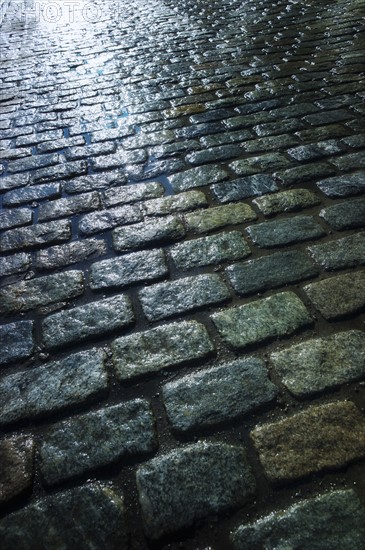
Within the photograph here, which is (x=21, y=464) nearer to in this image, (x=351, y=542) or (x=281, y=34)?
(x=351, y=542)

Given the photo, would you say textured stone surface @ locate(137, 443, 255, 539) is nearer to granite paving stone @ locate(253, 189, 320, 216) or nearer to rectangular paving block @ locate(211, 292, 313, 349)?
rectangular paving block @ locate(211, 292, 313, 349)

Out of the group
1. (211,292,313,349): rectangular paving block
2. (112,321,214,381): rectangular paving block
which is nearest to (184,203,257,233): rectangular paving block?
(211,292,313,349): rectangular paving block

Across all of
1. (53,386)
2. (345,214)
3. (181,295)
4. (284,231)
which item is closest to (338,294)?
(284,231)

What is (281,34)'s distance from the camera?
512 centimetres

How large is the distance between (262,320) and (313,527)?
0.81 meters

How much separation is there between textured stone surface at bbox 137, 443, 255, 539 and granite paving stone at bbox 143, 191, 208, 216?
1510mm

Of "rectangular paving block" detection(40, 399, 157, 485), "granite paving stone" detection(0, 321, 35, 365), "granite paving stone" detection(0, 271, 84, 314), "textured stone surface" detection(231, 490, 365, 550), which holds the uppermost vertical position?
"granite paving stone" detection(0, 271, 84, 314)

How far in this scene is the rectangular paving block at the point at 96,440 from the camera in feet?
4.34

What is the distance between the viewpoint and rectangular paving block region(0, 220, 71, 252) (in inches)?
92.4

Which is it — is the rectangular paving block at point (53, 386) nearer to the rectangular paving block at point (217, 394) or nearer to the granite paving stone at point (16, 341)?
the granite paving stone at point (16, 341)

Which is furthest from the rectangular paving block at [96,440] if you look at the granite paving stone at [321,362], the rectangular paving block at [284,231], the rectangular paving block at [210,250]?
the rectangular paving block at [284,231]

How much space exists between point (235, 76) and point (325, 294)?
3.25m

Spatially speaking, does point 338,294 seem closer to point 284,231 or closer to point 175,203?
point 284,231

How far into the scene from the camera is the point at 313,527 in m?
1.12
